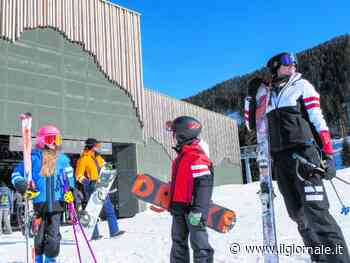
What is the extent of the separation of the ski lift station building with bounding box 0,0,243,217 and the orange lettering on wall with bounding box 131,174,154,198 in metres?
8.31

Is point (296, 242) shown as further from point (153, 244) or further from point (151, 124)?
point (151, 124)

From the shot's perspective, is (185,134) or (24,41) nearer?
(185,134)

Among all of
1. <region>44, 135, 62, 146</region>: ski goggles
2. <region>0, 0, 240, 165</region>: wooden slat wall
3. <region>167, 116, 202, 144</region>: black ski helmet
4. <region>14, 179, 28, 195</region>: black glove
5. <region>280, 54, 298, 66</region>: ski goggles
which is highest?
<region>0, 0, 240, 165</region>: wooden slat wall

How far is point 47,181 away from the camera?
4.37 meters

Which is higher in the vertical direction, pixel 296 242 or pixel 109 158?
pixel 109 158

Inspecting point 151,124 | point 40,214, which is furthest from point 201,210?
point 151,124

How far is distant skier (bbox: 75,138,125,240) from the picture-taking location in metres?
6.93

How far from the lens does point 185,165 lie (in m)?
3.37

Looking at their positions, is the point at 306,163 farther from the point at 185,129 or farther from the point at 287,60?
the point at 185,129

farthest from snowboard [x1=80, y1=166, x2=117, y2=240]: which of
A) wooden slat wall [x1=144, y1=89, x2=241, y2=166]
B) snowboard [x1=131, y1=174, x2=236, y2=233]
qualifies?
wooden slat wall [x1=144, y1=89, x2=241, y2=166]

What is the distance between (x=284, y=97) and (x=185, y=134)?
906 millimetres

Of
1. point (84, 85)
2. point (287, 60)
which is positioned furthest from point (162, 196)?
point (84, 85)

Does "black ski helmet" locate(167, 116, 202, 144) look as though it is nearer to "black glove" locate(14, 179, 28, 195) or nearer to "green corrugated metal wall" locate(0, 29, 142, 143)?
"black glove" locate(14, 179, 28, 195)

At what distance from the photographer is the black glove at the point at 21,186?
4.05 m
